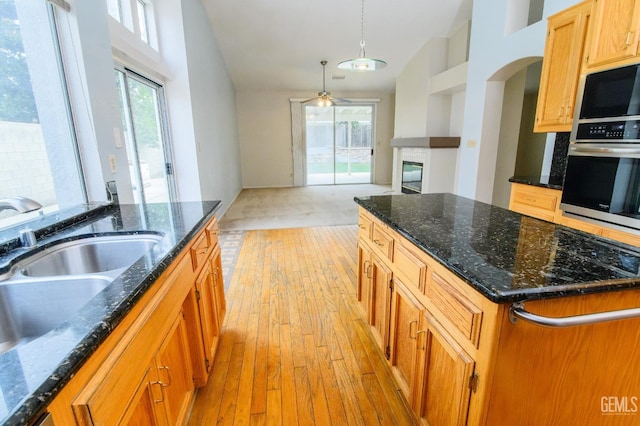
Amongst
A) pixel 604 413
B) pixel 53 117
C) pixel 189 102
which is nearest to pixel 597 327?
pixel 604 413

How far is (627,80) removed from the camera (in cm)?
190

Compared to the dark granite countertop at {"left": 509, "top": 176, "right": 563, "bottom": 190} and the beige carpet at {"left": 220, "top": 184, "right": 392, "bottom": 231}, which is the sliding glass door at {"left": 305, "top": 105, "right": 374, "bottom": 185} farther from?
the dark granite countertop at {"left": 509, "top": 176, "right": 563, "bottom": 190}

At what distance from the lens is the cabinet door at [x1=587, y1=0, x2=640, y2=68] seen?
187cm

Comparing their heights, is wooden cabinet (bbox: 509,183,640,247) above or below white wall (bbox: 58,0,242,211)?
below

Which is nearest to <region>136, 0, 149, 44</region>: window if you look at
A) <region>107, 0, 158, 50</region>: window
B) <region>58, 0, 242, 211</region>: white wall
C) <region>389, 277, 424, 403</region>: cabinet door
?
<region>107, 0, 158, 50</region>: window

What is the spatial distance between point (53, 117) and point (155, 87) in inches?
72.9

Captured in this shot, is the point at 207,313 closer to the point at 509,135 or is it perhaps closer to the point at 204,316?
the point at 204,316

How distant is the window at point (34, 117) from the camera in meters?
1.40

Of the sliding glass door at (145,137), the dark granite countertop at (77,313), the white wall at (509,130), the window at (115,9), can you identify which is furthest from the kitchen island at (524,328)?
the white wall at (509,130)

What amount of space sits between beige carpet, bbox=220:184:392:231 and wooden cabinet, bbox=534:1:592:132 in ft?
9.11

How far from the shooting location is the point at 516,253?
1060 mm

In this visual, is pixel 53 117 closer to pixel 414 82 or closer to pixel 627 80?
pixel 627 80

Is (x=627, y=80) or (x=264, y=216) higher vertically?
(x=627, y=80)

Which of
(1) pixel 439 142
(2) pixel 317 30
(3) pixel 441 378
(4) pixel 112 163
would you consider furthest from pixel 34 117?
(1) pixel 439 142
